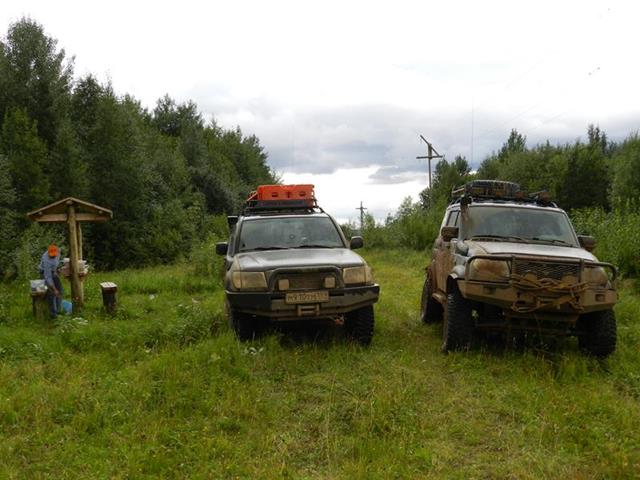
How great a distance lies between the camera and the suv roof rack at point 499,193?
8078 mm

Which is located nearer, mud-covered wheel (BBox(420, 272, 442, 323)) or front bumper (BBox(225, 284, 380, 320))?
front bumper (BBox(225, 284, 380, 320))

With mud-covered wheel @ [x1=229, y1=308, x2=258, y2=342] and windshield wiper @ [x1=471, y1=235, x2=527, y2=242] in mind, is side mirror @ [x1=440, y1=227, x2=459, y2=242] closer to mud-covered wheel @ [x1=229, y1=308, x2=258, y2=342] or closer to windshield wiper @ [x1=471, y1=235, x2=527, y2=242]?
windshield wiper @ [x1=471, y1=235, x2=527, y2=242]

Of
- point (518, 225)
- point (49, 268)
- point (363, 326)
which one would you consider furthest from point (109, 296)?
point (518, 225)

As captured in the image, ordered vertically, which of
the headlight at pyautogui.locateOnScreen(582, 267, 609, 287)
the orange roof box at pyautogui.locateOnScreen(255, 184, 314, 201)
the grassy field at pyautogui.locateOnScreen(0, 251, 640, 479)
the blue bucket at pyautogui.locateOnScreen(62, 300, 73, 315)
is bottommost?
the grassy field at pyautogui.locateOnScreen(0, 251, 640, 479)

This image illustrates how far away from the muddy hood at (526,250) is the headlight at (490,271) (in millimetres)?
152

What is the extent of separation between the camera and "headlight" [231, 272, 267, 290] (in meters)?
6.48

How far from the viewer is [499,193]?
8625mm

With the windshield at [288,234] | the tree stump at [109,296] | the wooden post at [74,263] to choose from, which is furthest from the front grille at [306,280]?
the wooden post at [74,263]

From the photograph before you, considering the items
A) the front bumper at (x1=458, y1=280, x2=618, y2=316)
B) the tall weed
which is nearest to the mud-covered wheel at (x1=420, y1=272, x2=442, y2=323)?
the front bumper at (x1=458, y1=280, x2=618, y2=316)

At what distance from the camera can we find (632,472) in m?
3.87

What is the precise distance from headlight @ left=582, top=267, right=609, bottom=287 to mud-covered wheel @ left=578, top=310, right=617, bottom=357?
1.45 ft

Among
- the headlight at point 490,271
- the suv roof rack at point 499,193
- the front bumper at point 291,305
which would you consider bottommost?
the front bumper at point 291,305

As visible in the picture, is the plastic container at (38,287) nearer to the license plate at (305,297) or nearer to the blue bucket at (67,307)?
the blue bucket at (67,307)

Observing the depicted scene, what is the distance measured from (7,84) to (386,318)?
21.7m
